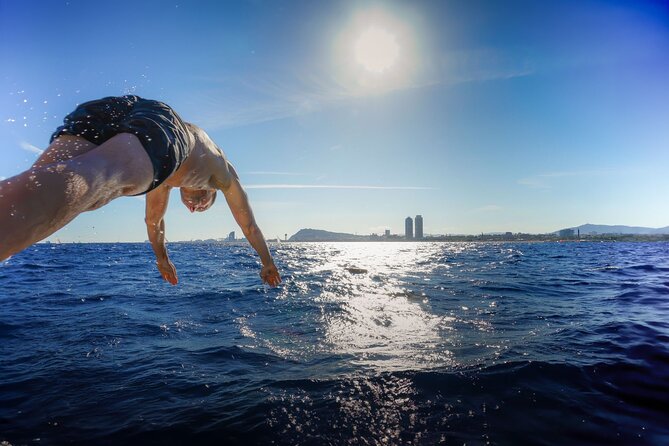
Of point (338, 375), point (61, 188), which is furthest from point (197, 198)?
point (338, 375)

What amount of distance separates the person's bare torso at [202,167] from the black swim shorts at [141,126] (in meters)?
0.36

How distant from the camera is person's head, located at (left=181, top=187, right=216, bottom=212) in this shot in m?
4.05

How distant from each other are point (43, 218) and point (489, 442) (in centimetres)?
378

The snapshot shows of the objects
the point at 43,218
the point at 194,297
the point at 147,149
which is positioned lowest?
the point at 194,297

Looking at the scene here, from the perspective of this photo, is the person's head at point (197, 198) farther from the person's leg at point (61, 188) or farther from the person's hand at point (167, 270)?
the person's leg at point (61, 188)

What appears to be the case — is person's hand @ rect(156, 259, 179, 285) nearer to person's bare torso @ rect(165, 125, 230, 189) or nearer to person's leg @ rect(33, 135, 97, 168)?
person's bare torso @ rect(165, 125, 230, 189)

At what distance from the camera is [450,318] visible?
8.10 m

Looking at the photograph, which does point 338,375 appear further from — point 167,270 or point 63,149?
point 63,149

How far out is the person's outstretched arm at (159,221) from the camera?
14.4 ft

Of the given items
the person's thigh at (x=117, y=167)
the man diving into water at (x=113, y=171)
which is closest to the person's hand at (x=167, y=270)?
the man diving into water at (x=113, y=171)

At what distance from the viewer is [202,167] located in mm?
3383

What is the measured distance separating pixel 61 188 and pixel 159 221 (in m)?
3.23

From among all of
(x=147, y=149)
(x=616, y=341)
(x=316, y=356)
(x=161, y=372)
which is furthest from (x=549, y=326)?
(x=147, y=149)

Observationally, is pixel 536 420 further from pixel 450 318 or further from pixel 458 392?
pixel 450 318
